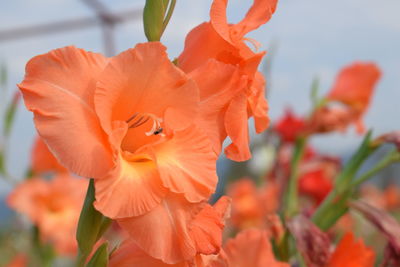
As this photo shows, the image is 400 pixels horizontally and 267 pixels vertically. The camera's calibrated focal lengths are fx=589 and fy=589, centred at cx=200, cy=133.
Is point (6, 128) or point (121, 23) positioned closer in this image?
point (6, 128)

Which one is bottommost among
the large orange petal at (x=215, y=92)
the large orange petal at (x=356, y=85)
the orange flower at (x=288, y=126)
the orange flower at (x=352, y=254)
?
the orange flower at (x=288, y=126)

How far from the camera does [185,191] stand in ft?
1.82

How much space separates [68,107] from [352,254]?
1.61 ft

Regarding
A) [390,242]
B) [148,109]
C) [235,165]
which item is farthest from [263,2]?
[235,165]

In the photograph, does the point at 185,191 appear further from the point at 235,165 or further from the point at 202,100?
the point at 235,165

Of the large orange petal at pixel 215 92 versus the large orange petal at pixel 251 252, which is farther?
the large orange petal at pixel 251 252

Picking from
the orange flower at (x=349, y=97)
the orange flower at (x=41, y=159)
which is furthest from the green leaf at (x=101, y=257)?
the orange flower at (x=349, y=97)

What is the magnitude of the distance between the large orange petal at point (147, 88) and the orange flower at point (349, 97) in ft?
3.67

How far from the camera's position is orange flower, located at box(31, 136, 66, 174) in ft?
5.27

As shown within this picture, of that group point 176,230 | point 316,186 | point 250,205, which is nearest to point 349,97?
point 316,186

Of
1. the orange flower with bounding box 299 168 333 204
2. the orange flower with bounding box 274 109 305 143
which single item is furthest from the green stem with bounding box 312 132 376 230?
the orange flower with bounding box 274 109 305 143

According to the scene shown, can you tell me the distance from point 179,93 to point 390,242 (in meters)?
0.56

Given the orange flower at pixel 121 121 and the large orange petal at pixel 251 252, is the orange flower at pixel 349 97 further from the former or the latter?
the orange flower at pixel 121 121

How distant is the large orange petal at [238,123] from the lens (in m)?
0.60
